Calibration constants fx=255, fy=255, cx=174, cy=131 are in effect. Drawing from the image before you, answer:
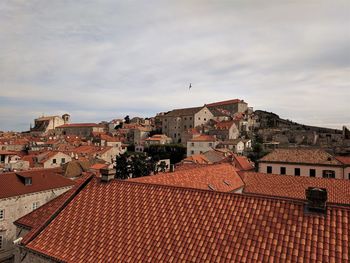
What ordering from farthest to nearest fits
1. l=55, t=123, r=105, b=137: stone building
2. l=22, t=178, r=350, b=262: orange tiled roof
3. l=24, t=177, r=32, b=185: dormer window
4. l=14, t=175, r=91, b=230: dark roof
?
l=55, t=123, r=105, b=137: stone building, l=24, t=177, r=32, b=185: dormer window, l=14, t=175, r=91, b=230: dark roof, l=22, t=178, r=350, b=262: orange tiled roof

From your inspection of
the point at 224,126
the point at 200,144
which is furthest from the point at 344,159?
the point at 224,126

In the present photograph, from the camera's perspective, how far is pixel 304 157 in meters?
34.6

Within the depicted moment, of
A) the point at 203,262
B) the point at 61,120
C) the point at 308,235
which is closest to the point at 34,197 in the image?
the point at 203,262

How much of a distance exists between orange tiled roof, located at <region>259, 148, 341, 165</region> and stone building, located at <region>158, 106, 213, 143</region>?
6021 centimetres

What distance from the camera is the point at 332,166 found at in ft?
105

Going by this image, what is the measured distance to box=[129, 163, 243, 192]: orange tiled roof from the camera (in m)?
20.8

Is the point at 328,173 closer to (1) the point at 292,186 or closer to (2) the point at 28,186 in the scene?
(1) the point at 292,186

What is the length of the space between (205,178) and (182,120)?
250ft

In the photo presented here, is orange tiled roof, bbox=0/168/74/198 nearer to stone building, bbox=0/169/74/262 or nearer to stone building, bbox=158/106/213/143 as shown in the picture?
stone building, bbox=0/169/74/262

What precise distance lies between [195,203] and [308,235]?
4074mm

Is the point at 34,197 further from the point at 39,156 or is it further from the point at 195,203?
the point at 39,156

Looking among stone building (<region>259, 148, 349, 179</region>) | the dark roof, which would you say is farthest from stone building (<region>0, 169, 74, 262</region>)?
stone building (<region>259, 148, 349, 179</region>)

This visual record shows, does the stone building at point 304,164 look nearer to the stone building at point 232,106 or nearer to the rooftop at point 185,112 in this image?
the rooftop at point 185,112

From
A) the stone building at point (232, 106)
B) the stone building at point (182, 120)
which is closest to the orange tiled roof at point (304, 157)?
the stone building at point (182, 120)
